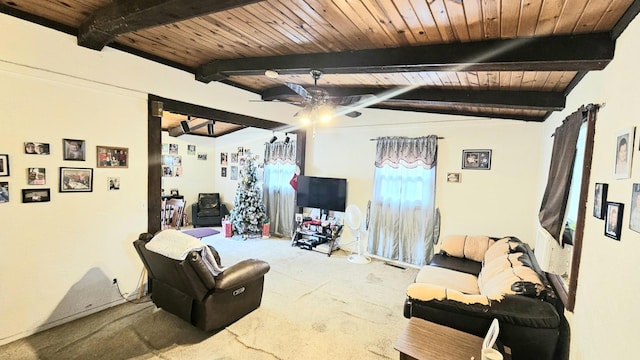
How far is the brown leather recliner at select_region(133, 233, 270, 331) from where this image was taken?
2.55 meters

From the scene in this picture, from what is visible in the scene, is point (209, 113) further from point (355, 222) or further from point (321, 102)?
point (355, 222)

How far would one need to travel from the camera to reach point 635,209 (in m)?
1.31

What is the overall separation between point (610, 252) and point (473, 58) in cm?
143

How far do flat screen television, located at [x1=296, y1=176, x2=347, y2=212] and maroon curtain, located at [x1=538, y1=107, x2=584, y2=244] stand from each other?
3.26 meters

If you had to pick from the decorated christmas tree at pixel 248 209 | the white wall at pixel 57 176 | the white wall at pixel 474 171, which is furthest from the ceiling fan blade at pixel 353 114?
the white wall at pixel 57 176

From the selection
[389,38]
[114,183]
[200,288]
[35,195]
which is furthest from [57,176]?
[389,38]

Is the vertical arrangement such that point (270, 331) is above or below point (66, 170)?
below

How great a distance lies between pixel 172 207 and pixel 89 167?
437 centimetres

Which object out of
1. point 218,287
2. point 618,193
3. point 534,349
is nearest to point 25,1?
point 218,287

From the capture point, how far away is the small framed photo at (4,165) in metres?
2.42

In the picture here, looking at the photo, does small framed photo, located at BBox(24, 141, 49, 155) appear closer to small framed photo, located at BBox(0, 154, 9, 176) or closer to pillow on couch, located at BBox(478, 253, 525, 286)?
small framed photo, located at BBox(0, 154, 9, 176)

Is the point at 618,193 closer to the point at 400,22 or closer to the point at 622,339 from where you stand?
the point at 622,339

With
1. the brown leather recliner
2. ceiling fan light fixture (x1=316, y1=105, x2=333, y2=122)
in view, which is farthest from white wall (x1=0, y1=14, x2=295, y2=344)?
ceiling fan light fixture (x1=316, y1=105, x2=333, y2=122)

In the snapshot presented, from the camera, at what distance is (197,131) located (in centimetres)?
761
